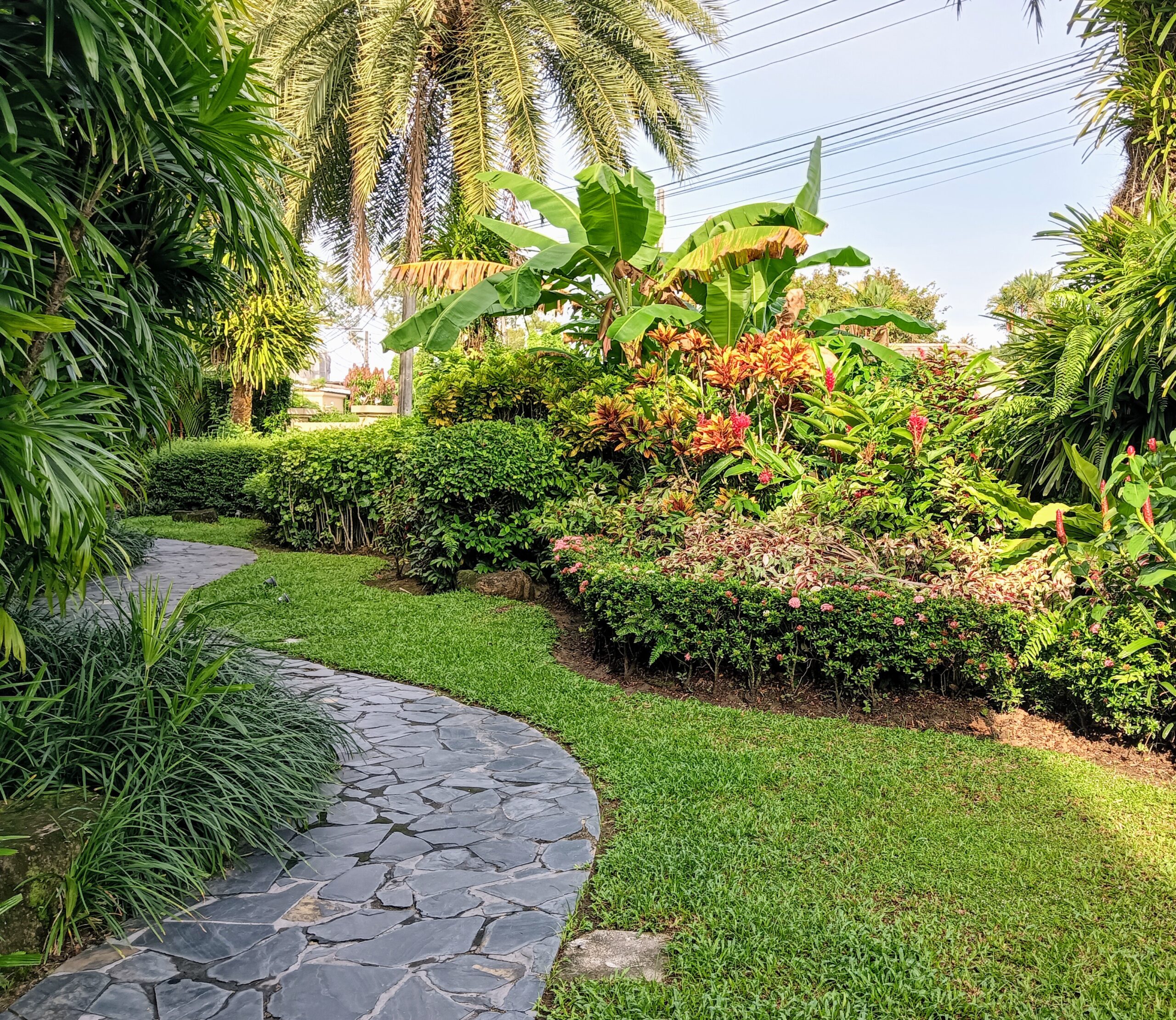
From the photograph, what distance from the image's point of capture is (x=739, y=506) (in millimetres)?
6906

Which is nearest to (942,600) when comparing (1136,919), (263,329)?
(1136,919)

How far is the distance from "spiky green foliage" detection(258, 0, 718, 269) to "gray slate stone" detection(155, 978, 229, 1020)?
11.9m

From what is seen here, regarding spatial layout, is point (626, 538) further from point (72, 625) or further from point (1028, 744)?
point (72, 625)

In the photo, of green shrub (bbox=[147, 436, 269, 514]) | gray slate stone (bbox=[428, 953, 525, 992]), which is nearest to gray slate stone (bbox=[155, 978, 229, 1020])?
gray slate stone (bbox=[428, 953, 525, 992])

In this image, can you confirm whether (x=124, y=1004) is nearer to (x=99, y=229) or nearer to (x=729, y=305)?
(x=99, y=229)

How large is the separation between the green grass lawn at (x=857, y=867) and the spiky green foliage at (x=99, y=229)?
8.59 ft

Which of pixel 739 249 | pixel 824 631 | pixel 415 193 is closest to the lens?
pixel 824 631

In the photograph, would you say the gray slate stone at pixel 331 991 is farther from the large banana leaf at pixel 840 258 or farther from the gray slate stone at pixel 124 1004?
the large banana leaf at pixel 840 258

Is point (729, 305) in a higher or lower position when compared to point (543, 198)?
lower

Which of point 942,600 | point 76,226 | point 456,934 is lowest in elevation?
point 456,934

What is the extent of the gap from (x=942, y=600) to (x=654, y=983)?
3.57 metres

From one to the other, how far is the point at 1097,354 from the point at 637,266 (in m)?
4.76

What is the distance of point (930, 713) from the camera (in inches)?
216

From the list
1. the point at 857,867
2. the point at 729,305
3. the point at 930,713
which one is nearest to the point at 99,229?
the point at 857,867
